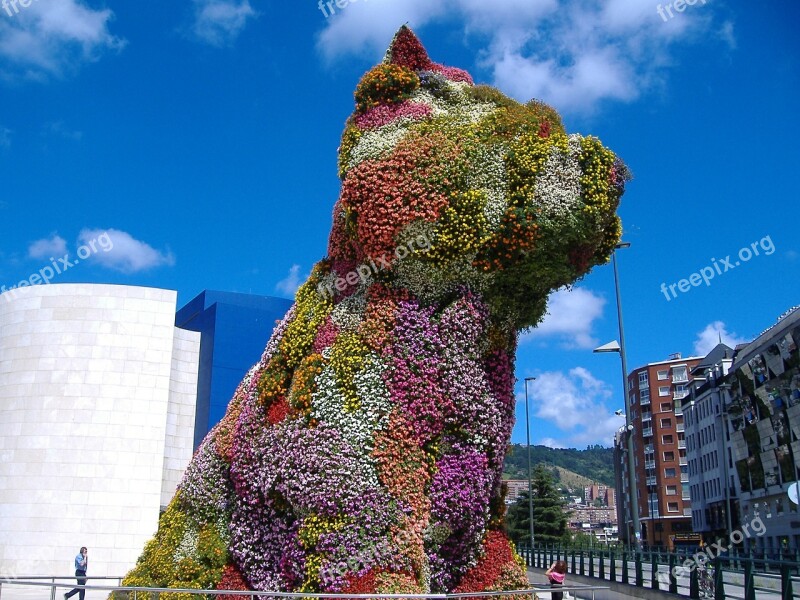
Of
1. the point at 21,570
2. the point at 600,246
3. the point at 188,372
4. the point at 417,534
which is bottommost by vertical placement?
the point at 21,570

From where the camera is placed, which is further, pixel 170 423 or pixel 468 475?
pixel 170 423

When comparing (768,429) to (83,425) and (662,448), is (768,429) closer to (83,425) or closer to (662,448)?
(662,448)

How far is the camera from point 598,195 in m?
9.02

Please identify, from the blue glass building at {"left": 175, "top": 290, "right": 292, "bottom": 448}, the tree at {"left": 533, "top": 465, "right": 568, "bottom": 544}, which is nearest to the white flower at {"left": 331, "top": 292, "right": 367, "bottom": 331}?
the blue glass building at {"left": 175, "top": 290, "right": 292, "bottom": 448}

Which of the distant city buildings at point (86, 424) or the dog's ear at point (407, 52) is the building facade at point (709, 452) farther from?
the dog's ear at point (407, 52)

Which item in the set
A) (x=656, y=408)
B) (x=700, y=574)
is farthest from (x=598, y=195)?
(x=656, y=408)

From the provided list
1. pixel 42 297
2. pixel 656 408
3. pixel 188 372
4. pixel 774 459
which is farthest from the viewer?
pixel 656 408

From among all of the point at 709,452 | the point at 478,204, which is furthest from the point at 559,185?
the point at 709,452

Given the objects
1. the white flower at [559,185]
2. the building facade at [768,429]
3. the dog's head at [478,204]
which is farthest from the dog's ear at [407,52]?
the building facade at [768,429]

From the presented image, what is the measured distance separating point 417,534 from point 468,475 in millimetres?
904

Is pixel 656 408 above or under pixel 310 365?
above

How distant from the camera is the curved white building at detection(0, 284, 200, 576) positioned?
30578mm

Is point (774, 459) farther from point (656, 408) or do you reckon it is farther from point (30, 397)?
point (30, 397)

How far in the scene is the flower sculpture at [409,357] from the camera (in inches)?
330
